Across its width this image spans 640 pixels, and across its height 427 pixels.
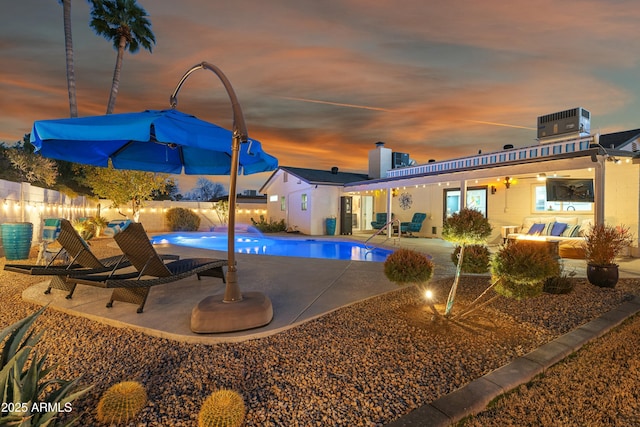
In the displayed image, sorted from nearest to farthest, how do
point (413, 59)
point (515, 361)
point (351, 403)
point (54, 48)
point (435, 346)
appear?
1. point (351, 403)
2. point (515, 361)
3. point (435, 346)
4. point (413, 59)
5. point (54, 48)

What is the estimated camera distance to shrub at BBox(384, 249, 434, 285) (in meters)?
3.33

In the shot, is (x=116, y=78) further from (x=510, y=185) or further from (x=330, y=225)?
(x=510, y=185)

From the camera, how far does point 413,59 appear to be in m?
9.94

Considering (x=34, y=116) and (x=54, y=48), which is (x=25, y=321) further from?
(x=34, y=116)

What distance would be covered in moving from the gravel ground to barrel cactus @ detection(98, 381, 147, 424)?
0.23ft

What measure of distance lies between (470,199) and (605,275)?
9122 mm

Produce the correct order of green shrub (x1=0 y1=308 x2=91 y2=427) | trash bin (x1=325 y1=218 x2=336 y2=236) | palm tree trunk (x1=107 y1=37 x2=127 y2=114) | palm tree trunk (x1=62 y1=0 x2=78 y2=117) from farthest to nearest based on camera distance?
trash bin (x1=325 y1=218 x2=336 y2=236) → palm tree trunk (x1=107 y1=37 x2=127 y2=114) → palm tree trunk (x1=62 y1=0 x2=78 y2=117) → green shrub (x1=0 y1=308 x2=91 y2=427)

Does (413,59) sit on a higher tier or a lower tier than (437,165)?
higher

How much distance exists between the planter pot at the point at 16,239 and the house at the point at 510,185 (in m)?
10.6

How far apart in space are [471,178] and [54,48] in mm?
17201

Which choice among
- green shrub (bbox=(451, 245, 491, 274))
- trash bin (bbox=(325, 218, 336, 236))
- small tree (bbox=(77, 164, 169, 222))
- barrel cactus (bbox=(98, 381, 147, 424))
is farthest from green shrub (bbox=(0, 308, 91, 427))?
trash bin (bbox=(325, 218, 336, 236))

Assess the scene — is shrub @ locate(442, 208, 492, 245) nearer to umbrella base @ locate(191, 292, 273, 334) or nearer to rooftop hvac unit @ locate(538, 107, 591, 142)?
umbrella base @ locate(191, 292, 273, 334)

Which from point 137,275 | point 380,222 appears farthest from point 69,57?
point 380,222

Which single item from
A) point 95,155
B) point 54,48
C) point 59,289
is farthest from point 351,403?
point 54,48
